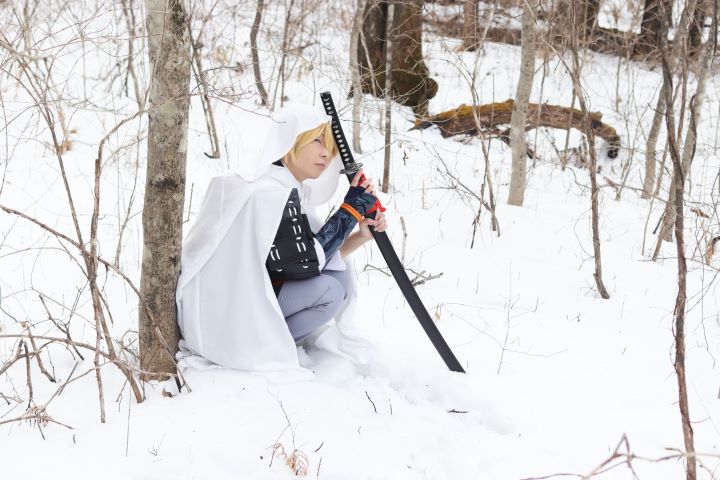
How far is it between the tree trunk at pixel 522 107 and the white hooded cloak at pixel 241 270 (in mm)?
2525

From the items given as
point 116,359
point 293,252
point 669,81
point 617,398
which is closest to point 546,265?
point 617,398

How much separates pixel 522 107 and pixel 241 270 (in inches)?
120

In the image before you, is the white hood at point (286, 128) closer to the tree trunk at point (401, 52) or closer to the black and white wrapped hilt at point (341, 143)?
the black and white wrapped hilt at point (341, 143)

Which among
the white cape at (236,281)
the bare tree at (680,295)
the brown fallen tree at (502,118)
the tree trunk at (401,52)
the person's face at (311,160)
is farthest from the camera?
the tree trunk at (401,52)

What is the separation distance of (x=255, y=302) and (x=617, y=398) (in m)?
1.46

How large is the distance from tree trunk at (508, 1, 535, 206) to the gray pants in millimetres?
2607

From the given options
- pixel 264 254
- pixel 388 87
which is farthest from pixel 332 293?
pixel 388 87

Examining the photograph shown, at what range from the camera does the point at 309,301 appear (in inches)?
103

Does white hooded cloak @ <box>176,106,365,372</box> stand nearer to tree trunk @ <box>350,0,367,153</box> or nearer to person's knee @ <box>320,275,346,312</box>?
person's knee @ <box>320,275,346,312</box>

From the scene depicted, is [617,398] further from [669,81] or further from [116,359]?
[116,359]

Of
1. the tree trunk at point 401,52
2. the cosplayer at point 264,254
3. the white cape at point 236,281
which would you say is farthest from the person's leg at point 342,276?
the tree trunk at point 401,52

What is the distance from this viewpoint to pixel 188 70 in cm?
226

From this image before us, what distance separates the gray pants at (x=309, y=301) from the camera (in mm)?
2605

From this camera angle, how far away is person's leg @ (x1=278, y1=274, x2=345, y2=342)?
261cm
